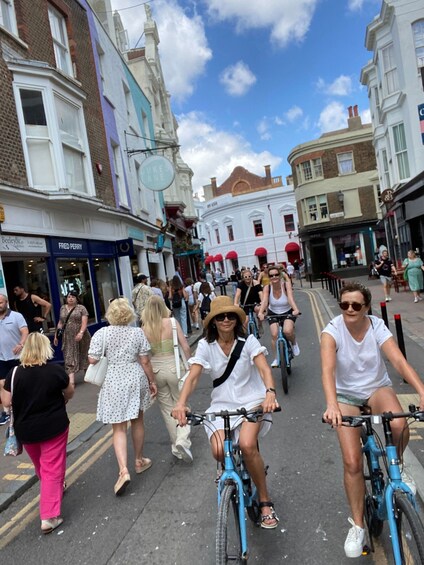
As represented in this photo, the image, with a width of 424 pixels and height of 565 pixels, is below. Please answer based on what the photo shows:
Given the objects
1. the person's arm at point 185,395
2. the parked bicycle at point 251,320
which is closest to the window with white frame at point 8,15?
the parked bicycle at point 251,320

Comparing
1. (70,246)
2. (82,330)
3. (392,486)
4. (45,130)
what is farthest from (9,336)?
(45,130)

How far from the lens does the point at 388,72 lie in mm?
19203

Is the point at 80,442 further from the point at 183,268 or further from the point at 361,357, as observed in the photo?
the point at 183,268

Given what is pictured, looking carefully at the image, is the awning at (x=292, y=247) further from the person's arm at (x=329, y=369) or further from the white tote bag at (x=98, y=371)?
the person's arm at (x=329, y=369)

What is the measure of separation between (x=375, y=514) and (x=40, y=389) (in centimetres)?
264

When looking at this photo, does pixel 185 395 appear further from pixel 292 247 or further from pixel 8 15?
pixel 292 247

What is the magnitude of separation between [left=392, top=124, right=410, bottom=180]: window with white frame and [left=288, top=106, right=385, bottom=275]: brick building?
42.2ft

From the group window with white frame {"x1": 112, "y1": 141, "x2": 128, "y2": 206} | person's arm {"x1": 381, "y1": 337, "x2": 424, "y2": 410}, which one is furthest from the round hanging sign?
person's arm {"x1": 381, "y1": 337, "x2": 424, "y2": 410}

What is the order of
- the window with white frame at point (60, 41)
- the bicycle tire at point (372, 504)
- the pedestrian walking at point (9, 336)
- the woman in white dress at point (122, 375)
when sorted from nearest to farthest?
the bicycle tire at point (372, 504) < the woman in white dress at point (122, 375) < the pedestrian walking at point (9, 336) < the window with white frame at point (60, 41)

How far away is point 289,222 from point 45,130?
41.0 metres

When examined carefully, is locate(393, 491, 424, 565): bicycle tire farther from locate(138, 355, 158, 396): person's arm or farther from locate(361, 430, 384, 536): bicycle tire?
locate(138, 355, 158, 396): person's arm

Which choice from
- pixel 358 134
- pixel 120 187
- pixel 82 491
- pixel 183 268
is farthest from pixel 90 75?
pixel 358 134

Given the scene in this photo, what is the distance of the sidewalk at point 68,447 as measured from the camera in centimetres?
433

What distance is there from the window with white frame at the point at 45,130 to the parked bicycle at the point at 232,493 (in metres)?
8.66
